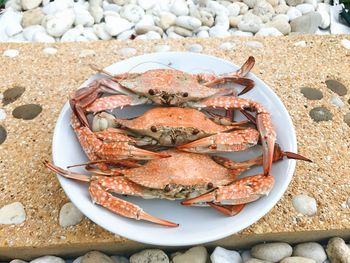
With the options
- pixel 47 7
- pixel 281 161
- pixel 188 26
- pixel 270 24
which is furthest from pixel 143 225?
pixel 47 7

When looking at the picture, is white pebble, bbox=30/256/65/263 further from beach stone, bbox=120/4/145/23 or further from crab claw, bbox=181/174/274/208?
beach stone, bbox=120/4/145/23

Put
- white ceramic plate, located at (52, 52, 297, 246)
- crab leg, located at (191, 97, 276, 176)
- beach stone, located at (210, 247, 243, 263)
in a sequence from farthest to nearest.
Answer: beach stone, located at (210, 247, 243, 263)
crab leg, located at (191, 97, 276, 176)
white ceramic plate, located at (52, 52, 297, 246)

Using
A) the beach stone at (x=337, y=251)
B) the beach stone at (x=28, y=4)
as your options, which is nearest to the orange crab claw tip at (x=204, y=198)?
the beach stone at (x=337, y=251)

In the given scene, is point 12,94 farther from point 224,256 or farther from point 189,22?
point 224,256

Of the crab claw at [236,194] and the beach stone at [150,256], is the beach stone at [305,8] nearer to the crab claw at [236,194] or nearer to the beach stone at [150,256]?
the crab claw at [236,194]

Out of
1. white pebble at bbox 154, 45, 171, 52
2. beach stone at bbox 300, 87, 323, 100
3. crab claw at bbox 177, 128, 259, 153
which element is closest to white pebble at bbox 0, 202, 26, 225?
crab claw at bbox 177, 128, 259, 153

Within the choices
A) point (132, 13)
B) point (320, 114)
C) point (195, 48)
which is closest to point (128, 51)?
point (195, 48)
